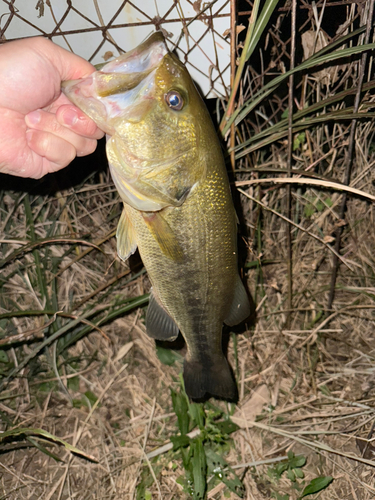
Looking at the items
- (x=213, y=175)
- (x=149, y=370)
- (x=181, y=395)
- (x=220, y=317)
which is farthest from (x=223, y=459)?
(x=213, y=175)

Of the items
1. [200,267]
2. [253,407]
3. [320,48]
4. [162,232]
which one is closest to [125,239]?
[162,232]

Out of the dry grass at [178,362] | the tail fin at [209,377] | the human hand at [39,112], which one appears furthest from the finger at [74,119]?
the tail fin at [209,377]

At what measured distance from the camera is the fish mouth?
1.59 meters

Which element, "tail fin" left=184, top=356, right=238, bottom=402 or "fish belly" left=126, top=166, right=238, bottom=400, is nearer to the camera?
"fish belly" left=126, top=166, right=238, bottom=400

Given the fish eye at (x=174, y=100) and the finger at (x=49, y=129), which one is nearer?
the fish eye at (x=174, y=100)

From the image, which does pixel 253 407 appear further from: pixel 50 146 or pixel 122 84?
pixel 122 84

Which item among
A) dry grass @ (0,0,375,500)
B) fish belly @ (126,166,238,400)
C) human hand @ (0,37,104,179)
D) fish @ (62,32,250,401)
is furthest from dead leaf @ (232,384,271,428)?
human hand @ (0,37,104,179)

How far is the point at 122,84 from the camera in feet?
5.25

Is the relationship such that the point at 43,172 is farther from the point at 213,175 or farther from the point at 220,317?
the point at 220,317

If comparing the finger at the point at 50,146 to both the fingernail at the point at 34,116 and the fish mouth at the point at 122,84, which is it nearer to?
the fingernail at the point at 34,116

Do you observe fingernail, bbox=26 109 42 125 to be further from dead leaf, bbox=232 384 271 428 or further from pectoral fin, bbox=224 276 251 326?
dead leaf, bbox=232 384 271 428

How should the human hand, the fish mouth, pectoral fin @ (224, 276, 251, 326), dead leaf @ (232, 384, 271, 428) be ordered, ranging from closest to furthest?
the fish mouth, the human hand, pectoral fin @ (224, 276, 251, 326), dead leaf @ (232, 384, 271, 428)

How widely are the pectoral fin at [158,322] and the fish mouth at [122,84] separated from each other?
1.07 m

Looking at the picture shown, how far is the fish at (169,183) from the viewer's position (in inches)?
64.2
